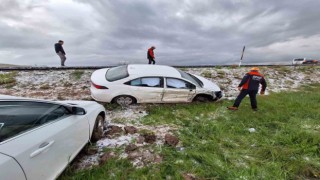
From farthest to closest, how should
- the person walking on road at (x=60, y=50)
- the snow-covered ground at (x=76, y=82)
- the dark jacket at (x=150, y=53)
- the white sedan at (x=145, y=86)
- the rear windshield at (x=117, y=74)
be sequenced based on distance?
the dark jacket at (x=150, y=53)
the person walking on road at (x=60, y=50)
the snow-covered ground at (x=76, y=82)
the rear windshield at (x=117, y=74)
the white sedan at (x=145, y=86)

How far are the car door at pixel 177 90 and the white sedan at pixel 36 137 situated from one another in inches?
154

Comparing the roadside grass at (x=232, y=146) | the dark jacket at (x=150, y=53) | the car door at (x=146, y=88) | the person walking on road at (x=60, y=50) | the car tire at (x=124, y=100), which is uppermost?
the person walking on road at (x=60, y=50)

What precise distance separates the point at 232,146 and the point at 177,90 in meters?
2.93

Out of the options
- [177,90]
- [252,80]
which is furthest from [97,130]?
[252,80]

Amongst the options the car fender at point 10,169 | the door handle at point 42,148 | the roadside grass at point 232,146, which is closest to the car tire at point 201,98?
the roadside grass at point 232,146

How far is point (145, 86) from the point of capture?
6.64m

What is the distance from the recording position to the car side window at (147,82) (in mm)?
6530

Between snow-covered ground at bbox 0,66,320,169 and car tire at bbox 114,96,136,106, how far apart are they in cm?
21

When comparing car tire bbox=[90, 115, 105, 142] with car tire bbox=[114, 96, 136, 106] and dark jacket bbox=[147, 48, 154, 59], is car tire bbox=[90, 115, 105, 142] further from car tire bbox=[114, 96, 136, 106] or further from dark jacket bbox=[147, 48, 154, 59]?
dark jacket bbox=[147, 48, 154, 59]

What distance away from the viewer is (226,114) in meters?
6.68

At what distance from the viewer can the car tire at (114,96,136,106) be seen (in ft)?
21.6

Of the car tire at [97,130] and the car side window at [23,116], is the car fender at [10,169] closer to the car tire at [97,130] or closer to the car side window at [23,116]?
the car side window at [23,116]

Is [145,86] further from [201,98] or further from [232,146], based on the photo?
[232,146]

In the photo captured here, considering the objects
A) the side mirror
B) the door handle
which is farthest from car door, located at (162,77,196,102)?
the door handle
